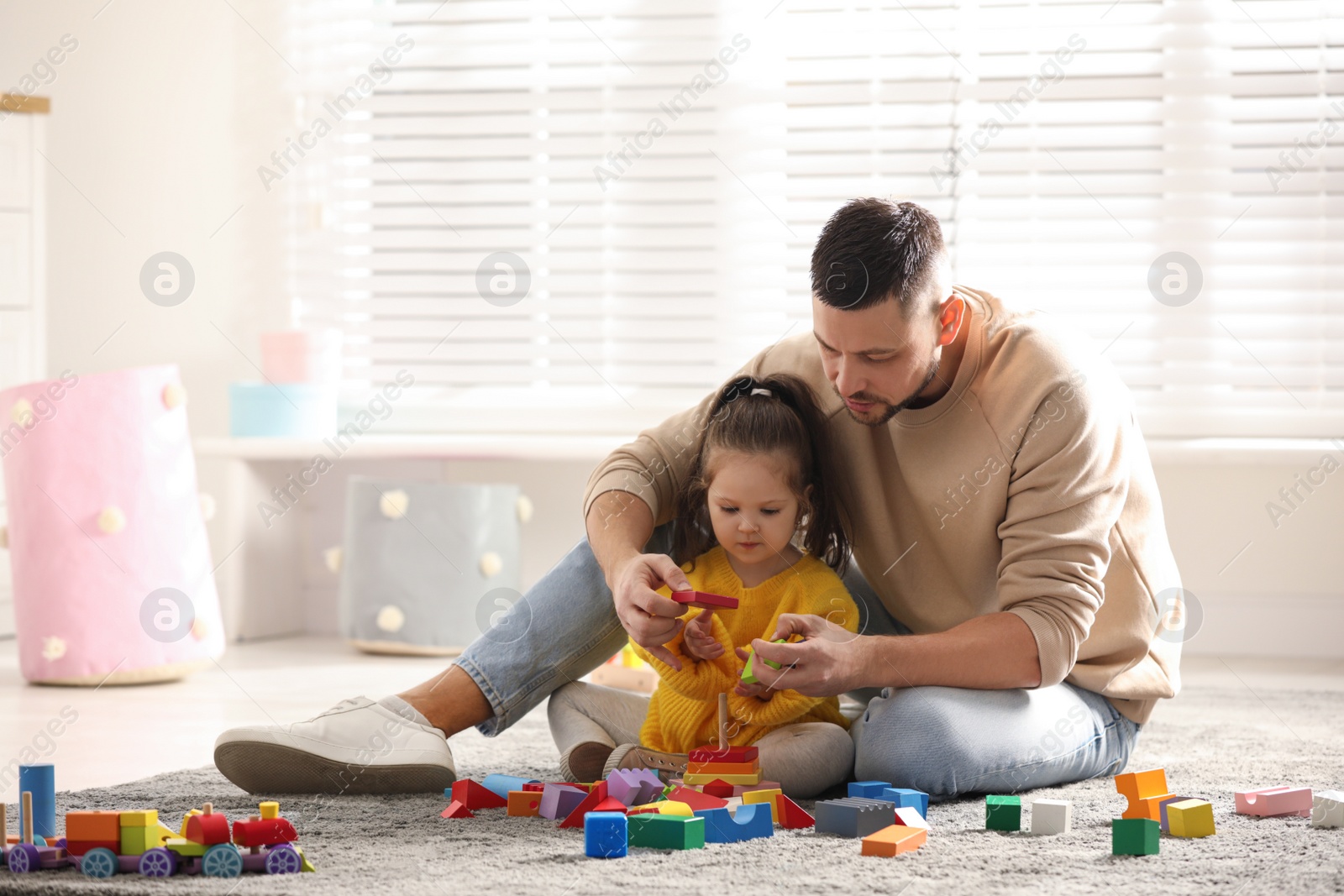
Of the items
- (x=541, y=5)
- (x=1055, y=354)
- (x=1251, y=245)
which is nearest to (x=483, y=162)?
(x=541, y=5)

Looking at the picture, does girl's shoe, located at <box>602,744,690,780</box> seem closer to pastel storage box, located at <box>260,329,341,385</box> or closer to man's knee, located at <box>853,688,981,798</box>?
man's knee, located at <box>853,688,981,798</box>

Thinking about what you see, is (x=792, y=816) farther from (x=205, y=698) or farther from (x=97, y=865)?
(x=205, y=698)

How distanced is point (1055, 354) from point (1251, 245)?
154 cm

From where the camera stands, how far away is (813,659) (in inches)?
50.5

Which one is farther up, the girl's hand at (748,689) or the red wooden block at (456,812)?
the girl's hand at (748,689)

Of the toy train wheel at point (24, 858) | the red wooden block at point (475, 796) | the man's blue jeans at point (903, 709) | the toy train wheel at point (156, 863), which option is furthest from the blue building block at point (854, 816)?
the toy train wheel at point (24, 858)

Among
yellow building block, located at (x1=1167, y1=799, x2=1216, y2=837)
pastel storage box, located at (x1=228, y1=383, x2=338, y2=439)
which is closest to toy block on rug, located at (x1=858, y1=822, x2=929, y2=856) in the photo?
yellow building block, located at (x1=1167, y1=799, x2=1216, y2=837)

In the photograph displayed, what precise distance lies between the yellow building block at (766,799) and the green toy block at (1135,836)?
0.30m

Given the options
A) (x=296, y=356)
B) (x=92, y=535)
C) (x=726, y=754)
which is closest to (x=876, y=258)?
(x=726, y=754)

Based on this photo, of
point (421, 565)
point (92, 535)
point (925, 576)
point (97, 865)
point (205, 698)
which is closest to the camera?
point (97, 865)

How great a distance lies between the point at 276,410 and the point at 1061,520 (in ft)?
6.43

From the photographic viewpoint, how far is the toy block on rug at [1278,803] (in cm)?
132

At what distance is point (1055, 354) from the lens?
1.41 metres

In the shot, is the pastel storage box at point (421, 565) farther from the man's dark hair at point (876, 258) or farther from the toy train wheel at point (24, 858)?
the toy train wheel at point (24, 858)
